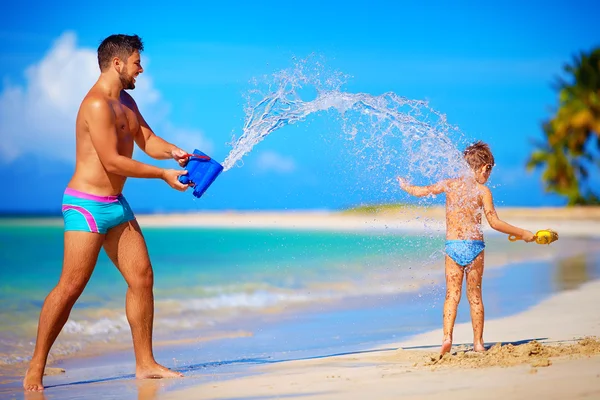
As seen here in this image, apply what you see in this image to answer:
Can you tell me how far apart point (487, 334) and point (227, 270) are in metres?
8.73

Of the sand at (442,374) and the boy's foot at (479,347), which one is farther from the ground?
the boy's foot at (479,347)

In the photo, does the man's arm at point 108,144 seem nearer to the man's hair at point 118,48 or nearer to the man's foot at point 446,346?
the man's hair at point 118,48

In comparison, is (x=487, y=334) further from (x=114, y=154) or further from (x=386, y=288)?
(x=386, y=288)

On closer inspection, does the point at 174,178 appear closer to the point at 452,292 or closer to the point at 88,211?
the point at 88,211

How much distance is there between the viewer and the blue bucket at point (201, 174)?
473 centimetres

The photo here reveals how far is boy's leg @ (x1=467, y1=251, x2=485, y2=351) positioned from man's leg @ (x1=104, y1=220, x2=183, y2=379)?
72.7 inches

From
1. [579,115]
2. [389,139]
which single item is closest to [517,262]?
[389,139]

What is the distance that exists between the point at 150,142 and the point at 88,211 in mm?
694

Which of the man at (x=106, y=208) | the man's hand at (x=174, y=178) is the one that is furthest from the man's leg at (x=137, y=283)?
the man's hand at (x=174, y=178)

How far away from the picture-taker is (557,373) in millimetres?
4102

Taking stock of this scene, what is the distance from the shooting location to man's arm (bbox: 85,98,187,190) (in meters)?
4.58

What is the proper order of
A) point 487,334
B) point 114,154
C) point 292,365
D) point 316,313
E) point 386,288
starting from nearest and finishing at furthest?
1. point 114,154
2. point 292,365
3. point 487,334
4. point 316,313
5. point 386,288

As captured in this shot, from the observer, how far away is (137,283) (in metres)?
4.81

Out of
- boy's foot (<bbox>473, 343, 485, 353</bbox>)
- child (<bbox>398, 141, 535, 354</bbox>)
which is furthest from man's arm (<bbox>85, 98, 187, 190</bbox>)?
boy's foot (<bbox>473, 343, 485, 353</bbox>)
